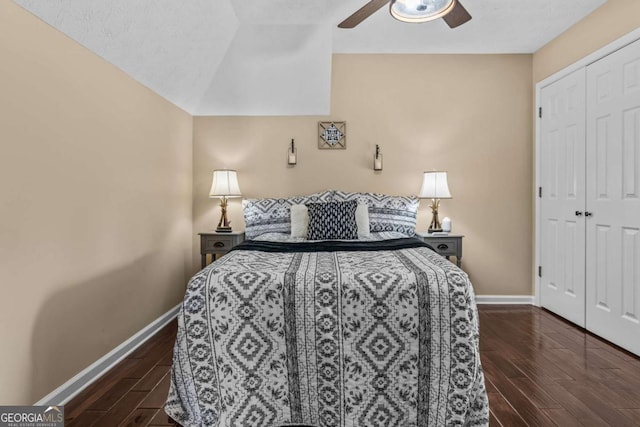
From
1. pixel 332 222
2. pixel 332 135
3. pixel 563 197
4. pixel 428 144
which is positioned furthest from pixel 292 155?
pixel 563 197

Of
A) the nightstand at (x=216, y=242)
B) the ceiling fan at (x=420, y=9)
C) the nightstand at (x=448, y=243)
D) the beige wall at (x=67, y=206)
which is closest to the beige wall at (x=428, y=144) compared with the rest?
the nightstand at (x=448, y=243)

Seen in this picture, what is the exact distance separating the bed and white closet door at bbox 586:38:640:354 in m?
1.78

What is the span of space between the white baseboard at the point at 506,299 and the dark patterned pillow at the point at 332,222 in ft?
5.77

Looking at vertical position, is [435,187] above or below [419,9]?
below

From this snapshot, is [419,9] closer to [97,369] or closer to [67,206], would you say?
[67,206]

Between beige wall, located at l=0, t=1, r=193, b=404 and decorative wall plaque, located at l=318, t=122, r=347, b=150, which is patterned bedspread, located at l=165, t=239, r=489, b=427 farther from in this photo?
decorative wall plaque, located at l=318, t=122, r=347, b=150

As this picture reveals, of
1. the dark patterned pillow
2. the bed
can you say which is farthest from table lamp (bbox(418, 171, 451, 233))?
the bed

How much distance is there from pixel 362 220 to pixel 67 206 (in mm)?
2118

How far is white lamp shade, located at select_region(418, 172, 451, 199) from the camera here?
3460mm

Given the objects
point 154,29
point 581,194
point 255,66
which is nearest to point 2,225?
point 154,29

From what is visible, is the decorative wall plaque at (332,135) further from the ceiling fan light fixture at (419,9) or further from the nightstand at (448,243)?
the ceiling fan light fixture at (419,9)

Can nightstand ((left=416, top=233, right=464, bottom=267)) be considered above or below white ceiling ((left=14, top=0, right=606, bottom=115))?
below

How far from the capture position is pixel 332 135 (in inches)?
148

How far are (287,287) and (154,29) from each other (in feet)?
6.54
